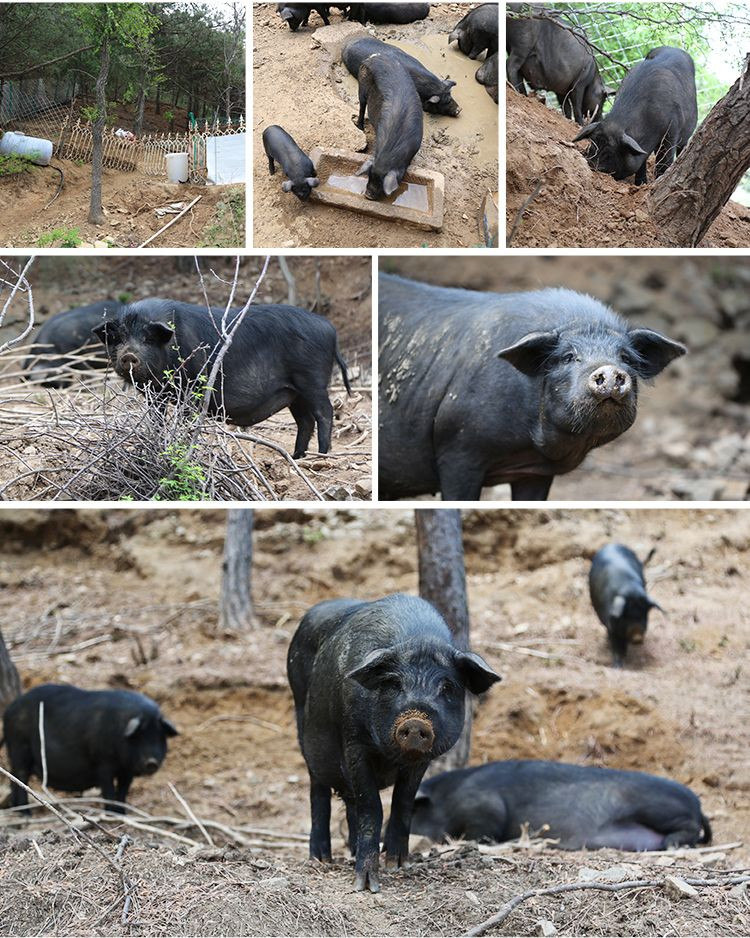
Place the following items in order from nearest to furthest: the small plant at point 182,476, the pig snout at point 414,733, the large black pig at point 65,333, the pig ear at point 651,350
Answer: the pig snout at point 414,733
the pig ear at point 651,350
the small plant at point 182,476
the large black pig at point 65,333

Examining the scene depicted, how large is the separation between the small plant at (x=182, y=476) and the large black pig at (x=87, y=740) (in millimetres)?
1986

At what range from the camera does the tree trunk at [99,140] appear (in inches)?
289

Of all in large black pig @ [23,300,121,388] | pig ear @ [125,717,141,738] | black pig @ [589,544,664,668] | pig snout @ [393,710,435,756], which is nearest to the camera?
pig snout @ [393,710,435,756]

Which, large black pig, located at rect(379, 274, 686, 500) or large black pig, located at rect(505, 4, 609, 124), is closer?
large black pig, located at rect(379, 274, 686, 500)

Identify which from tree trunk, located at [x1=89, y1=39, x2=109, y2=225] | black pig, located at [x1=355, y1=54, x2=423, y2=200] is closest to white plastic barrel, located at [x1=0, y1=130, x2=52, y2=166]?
tree trunk, located at [x1=89, y1=39, x2=109, y2=225]

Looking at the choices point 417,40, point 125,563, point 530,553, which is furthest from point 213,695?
point 417,40

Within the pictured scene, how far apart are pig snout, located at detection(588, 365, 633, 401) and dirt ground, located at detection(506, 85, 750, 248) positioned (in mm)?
1754

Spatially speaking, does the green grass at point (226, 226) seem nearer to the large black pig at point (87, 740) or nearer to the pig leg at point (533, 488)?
the pig leg at point (533, 488)

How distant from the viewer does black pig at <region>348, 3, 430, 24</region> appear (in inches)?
298

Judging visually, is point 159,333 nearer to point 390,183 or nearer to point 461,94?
point 390,183

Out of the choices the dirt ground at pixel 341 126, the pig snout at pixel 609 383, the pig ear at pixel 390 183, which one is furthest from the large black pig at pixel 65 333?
the pig snout at pixel 609 383

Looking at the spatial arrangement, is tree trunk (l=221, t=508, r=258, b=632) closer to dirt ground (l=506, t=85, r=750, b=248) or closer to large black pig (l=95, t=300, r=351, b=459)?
large black pig (l=95, t=300, r=351, b=459)

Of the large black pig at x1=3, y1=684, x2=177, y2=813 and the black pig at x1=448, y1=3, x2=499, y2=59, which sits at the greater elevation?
the black pig at x1=448, y1=3, x2=499, y2=59

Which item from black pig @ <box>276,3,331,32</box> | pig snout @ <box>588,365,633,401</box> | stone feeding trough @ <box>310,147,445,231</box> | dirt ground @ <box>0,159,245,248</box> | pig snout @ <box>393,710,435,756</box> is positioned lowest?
pig snout @ <box>393,710,435,756</box>
